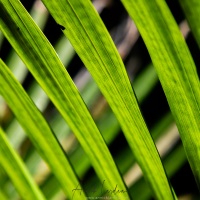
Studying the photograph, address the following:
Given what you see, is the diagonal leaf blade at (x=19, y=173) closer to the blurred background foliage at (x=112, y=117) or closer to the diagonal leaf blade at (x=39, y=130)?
the diagonal leaf blade at (x=39, y=130)

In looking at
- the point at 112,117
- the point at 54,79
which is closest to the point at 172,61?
the point at 54,79

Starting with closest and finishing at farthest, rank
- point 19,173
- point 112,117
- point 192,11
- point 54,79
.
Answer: point 192,11 → point 54,79 → point 19,173 → point 112,117

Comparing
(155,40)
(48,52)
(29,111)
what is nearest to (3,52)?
(29,111)

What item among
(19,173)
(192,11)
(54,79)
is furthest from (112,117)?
(192,11)

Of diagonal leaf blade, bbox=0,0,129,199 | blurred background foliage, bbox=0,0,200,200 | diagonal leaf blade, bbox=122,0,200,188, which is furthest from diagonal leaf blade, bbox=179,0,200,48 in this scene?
blurred background foliage, bbox=0,0,200,200

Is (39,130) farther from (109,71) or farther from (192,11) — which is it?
(192,11)

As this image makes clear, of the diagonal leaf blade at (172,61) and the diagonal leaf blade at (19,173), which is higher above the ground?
the diagonal leaf blade at (19,173)

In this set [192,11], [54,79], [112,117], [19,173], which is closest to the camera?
[192,11]

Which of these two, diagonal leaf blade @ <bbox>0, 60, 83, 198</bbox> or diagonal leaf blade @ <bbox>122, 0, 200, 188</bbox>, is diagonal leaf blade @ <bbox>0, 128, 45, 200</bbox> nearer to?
diagonal leaf blade @ <bbox>0, 60, 83, 198</bbox>

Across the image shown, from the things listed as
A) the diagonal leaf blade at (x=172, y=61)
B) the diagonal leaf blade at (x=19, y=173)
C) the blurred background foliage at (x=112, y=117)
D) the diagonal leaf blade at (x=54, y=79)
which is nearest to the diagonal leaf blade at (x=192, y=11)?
the diagonal leaf blade at (x=172, y=61)

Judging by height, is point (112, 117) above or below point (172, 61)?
above

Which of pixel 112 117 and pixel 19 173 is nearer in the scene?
pixel 19 173

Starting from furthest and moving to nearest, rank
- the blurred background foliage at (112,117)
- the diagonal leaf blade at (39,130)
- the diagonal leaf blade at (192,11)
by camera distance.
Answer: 1. the blurred background foliage at (112,117)
2. the diagonal leaf blade at (39,130)
3. the diagonal leaf blade at (192,11)
